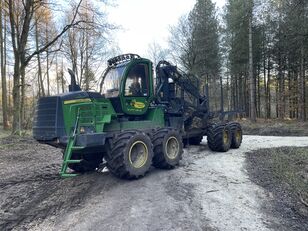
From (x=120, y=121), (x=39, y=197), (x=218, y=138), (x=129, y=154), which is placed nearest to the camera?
(x=39, y=197)

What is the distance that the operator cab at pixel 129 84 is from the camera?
25.5 feet

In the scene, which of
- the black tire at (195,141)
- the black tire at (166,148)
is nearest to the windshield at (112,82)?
the black tire at (166,148)

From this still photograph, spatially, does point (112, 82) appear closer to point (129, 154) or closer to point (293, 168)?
point (129, 154)

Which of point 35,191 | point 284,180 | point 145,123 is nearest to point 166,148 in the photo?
point 145,123

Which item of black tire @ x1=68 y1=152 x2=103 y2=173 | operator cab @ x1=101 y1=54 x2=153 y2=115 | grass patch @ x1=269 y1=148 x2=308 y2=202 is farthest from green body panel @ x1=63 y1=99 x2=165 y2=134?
grass patch @ x1=269 y1=148 x2=308 y2=202

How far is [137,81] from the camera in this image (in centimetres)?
812

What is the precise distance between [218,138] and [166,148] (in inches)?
150

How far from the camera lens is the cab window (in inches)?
310

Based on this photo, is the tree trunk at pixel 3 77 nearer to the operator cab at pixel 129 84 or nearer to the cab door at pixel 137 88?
the operator cab at pixel 129 84

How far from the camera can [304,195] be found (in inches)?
247

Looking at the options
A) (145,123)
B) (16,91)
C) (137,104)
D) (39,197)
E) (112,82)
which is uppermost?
(16,91)

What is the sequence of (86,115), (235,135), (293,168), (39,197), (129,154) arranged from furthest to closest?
1. (235,135)
2. (293,168)
3. (86,115)
4. (129,154)
5. (39,197)

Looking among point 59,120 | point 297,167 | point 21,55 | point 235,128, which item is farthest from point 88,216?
point 21,55

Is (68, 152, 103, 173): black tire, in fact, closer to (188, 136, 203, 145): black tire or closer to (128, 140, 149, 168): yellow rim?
(128, 140, 149, 168): yellow rim
